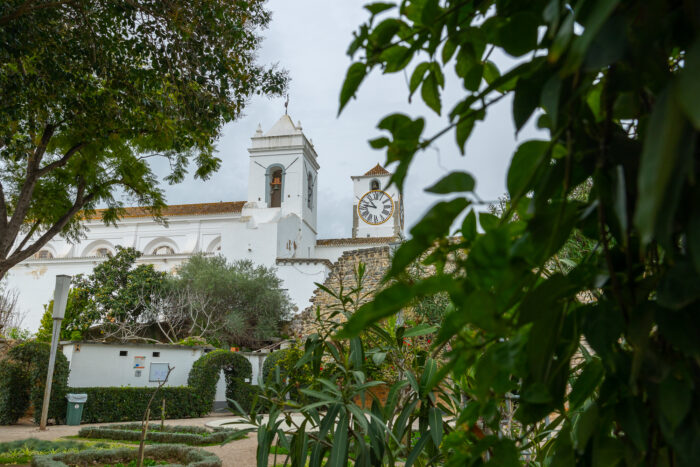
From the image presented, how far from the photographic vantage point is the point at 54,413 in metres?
10.9

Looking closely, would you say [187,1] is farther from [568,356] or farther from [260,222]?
[260,222]

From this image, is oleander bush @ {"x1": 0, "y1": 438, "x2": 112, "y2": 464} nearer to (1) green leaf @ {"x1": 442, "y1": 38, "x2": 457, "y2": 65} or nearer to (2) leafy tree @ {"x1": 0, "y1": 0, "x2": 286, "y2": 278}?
(2) leafy tree @ {"x1": 0, "y1": 0, "x2": 286, "y2": 278}

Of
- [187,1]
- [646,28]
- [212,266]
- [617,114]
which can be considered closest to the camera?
[646,28]

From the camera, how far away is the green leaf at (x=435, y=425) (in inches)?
53.0

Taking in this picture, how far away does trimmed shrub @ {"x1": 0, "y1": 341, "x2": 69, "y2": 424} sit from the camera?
10766 millimetres

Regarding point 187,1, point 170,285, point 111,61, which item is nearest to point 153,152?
point 111,61

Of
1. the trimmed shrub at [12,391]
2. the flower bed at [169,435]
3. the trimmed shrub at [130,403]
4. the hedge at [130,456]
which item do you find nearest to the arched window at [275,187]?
the trimmed shrub at [130,403]

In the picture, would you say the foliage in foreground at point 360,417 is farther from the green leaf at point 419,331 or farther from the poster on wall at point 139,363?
the poster on wall at point 139,363

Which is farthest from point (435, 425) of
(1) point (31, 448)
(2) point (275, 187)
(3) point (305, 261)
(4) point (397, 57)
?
(2) point (275, 187)

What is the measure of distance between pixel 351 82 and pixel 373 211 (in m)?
35.1

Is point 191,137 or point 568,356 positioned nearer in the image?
point 568,356

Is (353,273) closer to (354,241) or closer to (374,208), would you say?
(354,241)

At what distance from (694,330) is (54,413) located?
1317 cm

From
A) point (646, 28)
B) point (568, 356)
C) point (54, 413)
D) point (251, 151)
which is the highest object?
point (251, 151)
